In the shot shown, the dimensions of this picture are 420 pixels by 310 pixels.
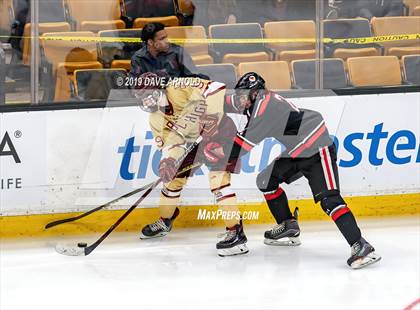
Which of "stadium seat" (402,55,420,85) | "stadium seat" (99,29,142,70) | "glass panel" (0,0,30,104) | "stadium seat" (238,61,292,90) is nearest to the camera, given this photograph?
"glass panel" (0,0,30,104)

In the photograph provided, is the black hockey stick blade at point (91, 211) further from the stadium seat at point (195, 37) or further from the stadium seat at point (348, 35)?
the stadium seat at point (348, 35)

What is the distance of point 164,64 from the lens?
657 centimetres

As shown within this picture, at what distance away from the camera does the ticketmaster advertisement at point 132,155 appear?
21.1ft

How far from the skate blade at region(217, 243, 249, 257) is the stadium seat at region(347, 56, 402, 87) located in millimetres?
1362

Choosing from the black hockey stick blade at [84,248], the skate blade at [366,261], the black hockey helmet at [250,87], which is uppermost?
the black hockey helmet at [250,87]

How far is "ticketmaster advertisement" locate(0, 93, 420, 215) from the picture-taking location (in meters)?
6.43

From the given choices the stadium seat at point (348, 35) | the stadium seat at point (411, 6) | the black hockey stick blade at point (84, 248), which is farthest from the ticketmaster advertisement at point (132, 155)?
the stadium seat at point (411, 6)

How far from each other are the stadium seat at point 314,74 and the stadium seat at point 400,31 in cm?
38

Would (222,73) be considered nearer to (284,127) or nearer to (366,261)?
(284,127)

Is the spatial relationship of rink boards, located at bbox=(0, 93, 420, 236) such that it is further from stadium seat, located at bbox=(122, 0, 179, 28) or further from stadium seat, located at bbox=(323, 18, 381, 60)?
stadium seat, located at bbox=(122, 0, 179, 28)

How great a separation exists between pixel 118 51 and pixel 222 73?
0.63 metres

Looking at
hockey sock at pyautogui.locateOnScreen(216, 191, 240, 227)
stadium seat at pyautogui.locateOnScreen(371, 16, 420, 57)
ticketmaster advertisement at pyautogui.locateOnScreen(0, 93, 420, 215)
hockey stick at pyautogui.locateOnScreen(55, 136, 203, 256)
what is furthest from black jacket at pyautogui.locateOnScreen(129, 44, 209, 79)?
stadium seat at pyautogui.locateOnScreen(371, 16, 420, 57)

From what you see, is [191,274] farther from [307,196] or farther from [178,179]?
[307,196]
